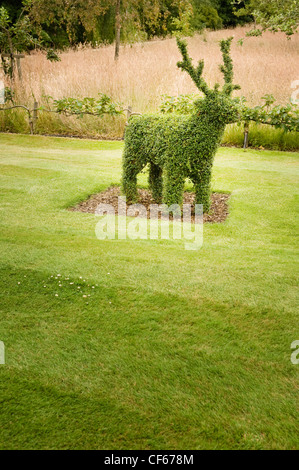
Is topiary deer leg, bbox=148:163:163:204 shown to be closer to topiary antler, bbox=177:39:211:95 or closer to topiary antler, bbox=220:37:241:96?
topiary antler, bbox=177:39:211:95

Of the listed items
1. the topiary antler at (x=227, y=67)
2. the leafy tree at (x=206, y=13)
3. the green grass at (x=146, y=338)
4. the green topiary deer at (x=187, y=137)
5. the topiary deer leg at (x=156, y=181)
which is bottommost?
the green grass at (x=146, y=338)

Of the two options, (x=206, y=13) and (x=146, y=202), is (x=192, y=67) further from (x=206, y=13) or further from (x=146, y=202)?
(x=206, y=13)

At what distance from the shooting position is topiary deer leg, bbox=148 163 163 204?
5.14 meters

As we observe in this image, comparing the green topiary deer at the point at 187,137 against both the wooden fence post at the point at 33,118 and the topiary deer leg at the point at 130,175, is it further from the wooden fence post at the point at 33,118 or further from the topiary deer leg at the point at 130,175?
the wooden fence post at the point at 33,118

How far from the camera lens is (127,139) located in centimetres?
482

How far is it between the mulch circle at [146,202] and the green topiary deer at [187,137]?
Result: 0.20m

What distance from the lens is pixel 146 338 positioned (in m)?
2.30

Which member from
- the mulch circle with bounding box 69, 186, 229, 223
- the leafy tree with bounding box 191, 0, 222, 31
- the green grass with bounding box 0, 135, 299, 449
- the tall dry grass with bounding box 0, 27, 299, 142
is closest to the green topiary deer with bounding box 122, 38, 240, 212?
the mulch circle with bounding box 69, 186, 229, 223

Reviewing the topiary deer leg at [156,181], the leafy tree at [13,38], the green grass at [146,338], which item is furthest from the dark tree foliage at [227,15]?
the green grass at [146,338]

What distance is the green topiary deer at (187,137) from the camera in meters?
4.14

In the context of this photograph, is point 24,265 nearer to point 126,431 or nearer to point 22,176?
point 126,431

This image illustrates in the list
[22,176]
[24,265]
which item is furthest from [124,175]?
[24,265]

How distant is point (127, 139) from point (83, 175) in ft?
4.99

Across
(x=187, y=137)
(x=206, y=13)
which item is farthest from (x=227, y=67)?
(x=206, y=13)
